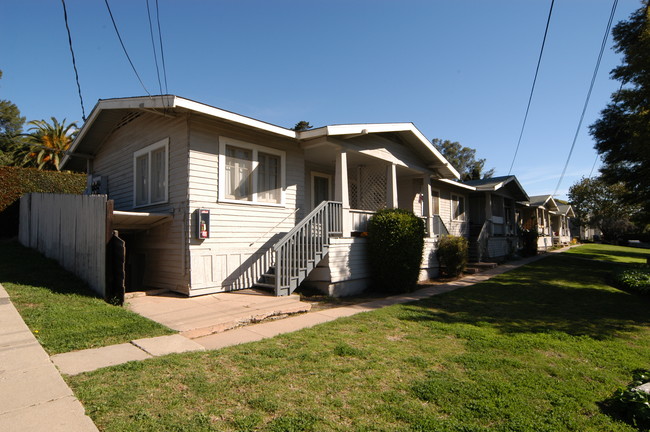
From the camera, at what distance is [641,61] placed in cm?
934

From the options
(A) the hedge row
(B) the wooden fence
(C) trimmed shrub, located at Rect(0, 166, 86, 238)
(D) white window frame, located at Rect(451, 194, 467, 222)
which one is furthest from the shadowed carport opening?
(D) white window frame, located at Rect(451, 194, 467, 222)

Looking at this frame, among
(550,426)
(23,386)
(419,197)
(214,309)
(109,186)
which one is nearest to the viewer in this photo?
(550,426)

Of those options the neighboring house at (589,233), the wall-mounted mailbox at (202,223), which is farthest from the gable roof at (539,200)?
the neighboring house at (589,233)

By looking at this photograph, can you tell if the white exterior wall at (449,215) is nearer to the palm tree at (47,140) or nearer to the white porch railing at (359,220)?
the white porch railing at (359,220)

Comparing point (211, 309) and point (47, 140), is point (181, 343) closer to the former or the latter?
point (211, 309)

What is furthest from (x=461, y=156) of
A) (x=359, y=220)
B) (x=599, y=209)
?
(x=359, y=220)

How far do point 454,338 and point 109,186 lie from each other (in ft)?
35.0

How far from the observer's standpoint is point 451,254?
12609 mm

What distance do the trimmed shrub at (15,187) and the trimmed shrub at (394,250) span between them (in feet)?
44.5

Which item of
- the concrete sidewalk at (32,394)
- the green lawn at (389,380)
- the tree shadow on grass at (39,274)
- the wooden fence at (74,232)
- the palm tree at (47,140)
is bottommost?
the green lawn at (389,380)

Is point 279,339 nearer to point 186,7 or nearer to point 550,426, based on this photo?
point 550,426

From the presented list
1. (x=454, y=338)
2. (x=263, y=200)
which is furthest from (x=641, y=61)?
(x=263, y=200)

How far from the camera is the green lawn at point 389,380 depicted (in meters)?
2.94

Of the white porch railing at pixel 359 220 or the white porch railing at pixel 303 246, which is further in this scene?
the white porch railing at pixel 359 220
